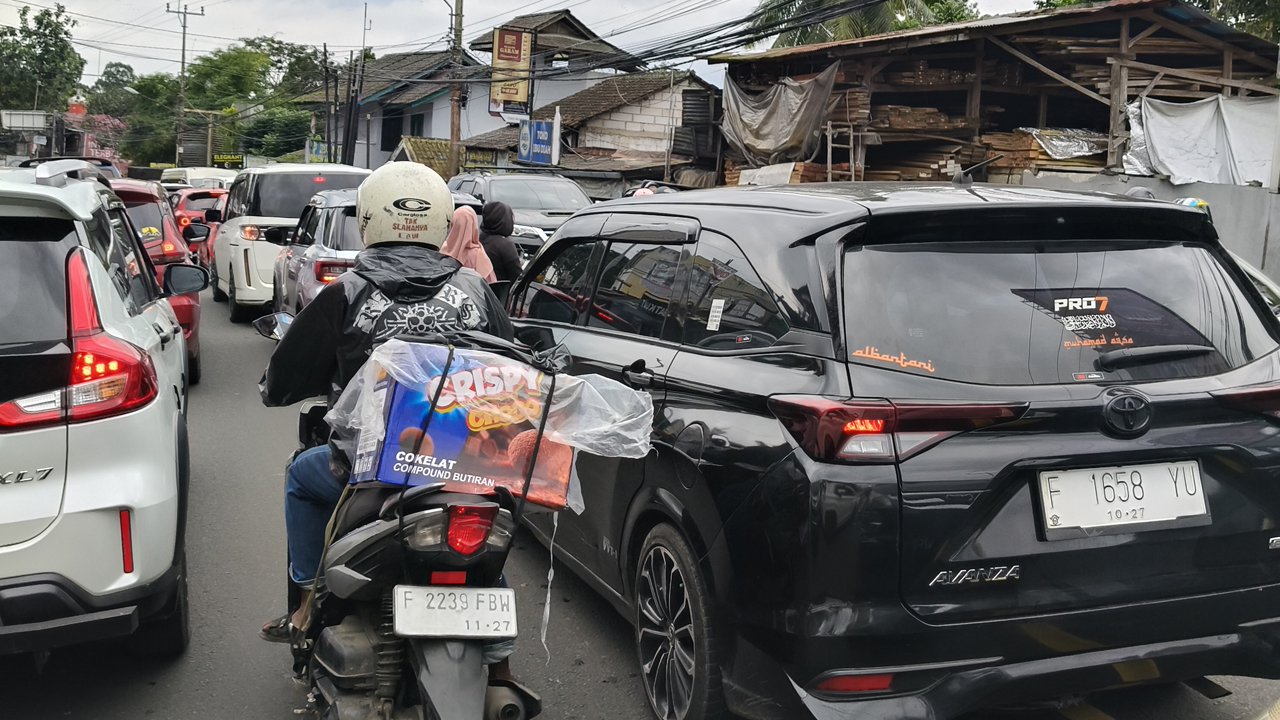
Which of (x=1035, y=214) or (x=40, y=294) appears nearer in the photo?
(x=1035, y=214)

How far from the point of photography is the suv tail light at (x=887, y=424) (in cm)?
269

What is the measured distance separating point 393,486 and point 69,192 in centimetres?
204

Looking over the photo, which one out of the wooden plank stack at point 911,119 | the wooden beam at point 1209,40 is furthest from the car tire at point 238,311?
the wooden beam at point 1209,40

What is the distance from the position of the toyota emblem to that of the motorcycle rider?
1.83m

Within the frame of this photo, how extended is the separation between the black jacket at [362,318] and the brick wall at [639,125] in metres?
26.9

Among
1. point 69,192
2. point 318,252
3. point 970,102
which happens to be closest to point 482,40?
point 970,102

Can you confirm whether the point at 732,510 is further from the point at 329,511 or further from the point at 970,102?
the point at 970,102

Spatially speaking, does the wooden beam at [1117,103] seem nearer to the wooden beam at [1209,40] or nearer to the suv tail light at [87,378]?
the wooden beam at [1209,40]

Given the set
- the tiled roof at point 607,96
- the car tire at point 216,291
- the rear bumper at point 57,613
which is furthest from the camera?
the tiled roof at point 607,96

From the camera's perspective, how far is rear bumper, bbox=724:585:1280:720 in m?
2.70

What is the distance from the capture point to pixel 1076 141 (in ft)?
56.2

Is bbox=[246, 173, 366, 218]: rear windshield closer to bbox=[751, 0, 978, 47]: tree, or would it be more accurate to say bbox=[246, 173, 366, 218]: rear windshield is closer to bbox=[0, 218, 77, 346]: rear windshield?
bbox=[0, 218, 77, 346]: rear windshield

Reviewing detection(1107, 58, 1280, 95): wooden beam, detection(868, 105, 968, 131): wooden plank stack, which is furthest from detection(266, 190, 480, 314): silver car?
detection(1107, 58, 1280, 95): wooden beam

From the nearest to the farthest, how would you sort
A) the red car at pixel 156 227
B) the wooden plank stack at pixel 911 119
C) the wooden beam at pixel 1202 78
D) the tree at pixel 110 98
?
the red car at pixel 156 227 < the wooden beam at pixel 1202 78 < the wooden plank stack at pixel 911 119 < the tree at pixel 110 98
